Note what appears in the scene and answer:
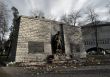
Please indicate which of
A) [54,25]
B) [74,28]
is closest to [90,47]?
[74,28]

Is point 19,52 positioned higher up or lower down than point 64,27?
lower down

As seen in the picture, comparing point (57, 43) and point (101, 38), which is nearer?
point (57, 43)

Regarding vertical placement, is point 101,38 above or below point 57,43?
above

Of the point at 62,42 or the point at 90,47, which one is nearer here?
the point at 62,42

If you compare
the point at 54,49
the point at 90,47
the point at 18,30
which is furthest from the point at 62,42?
the point at 90,47

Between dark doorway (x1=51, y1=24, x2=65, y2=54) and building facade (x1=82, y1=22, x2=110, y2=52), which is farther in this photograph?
building facade (x1=82, y1=22, x2=110, y2=52)

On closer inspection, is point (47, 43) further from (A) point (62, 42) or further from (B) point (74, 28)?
(B) point (74, 28)

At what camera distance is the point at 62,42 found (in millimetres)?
24969

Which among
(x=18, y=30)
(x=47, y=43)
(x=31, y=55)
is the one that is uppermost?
(x=18, y=30)

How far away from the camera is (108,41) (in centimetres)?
5700

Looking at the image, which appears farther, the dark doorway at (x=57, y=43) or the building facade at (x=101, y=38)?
the building facade at (x=101, y=38)

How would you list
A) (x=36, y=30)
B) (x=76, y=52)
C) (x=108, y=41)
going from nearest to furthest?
(x=36, y=30), (x=76, y=52), (x=108, y=41)

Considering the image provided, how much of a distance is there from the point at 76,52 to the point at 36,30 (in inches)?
315

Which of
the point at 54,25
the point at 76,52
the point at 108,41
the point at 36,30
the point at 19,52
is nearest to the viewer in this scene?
the point at 19,52
